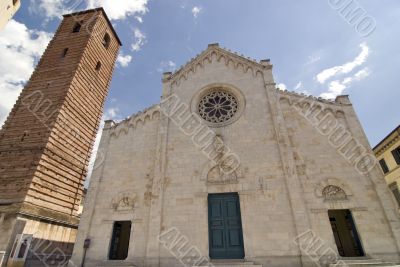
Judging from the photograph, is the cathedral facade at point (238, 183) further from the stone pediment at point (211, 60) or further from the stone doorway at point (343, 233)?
the stone pediment at point (211, 60)

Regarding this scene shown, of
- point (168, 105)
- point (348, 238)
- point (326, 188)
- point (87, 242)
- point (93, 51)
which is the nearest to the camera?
point (326, 188)

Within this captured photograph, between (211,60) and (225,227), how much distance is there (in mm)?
11353

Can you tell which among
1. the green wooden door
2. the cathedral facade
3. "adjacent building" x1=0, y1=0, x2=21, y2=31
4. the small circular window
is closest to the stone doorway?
the cathedral facade

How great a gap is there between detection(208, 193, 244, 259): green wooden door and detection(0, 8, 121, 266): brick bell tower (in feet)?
32.4

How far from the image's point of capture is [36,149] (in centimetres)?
1543

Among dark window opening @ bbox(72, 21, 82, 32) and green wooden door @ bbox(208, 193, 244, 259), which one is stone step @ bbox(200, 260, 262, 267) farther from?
dark window opening @ bbox(72, 21, 82, 32)

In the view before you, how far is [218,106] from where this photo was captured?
15.6 metres

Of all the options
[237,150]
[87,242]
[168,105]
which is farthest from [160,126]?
[87,242]

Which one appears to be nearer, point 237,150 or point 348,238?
point 237,150

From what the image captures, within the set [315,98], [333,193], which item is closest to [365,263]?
[333,193]

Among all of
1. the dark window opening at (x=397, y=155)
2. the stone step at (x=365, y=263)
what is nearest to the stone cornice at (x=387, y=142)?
the dark window opening at (x=397, y=155)

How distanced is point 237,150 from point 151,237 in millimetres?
6414

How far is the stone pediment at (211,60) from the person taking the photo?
16.6m

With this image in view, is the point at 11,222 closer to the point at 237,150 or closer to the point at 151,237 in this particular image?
the point at 151,237
